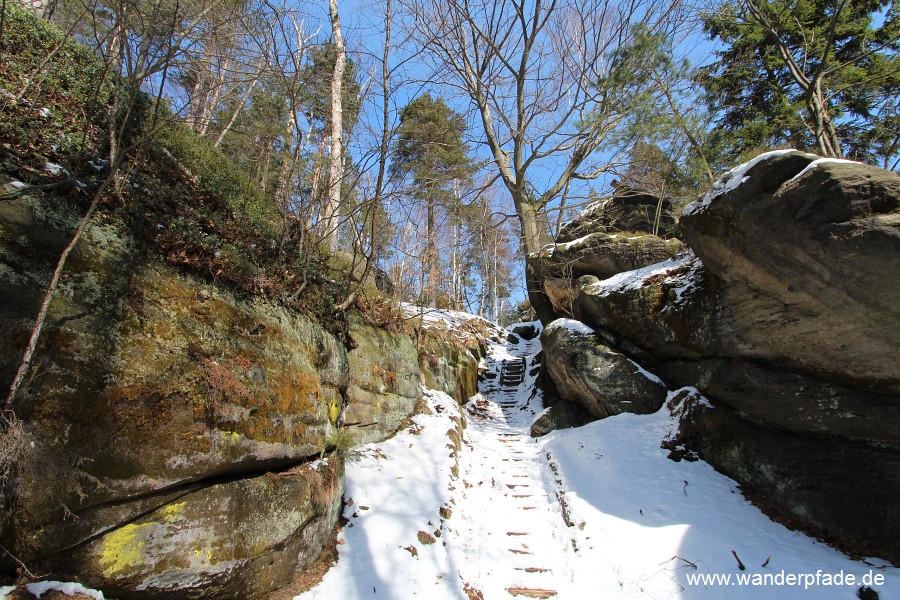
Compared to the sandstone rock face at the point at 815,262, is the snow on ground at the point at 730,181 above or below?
above

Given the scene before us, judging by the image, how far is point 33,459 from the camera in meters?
2.49

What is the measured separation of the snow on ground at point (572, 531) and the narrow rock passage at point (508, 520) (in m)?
0.02

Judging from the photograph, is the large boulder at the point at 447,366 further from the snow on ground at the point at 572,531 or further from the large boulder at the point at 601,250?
the large boulder at the point at 601,250

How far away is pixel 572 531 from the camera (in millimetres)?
5328

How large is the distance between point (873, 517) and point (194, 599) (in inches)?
300

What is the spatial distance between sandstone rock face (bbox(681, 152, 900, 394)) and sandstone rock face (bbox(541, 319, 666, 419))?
2316mm

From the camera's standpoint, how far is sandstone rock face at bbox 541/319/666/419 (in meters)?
7.78

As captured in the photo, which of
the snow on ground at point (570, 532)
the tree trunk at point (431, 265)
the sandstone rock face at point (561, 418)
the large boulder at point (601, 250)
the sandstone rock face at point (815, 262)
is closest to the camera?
the snow on ground at point (570, 532)

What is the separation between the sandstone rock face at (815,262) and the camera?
4.13m

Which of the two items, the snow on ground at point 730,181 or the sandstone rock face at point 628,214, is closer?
the snow on ground at point 730,181

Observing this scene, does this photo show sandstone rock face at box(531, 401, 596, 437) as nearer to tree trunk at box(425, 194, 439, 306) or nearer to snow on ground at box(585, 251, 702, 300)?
snow on ground at box(585, 251, 702, 300)

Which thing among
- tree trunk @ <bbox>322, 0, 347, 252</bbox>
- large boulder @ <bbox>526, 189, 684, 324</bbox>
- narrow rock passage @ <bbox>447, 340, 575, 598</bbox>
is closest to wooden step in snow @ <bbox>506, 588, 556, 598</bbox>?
narrow rock passage @ <bbox>447, 340, 575, 598</bbox>

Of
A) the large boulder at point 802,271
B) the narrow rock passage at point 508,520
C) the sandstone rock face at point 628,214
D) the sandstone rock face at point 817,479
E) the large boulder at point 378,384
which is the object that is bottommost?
the narrow rock passage at point 508,520

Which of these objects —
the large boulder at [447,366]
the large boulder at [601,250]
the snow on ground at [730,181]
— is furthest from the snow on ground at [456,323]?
the snow on ground at [730,181]
